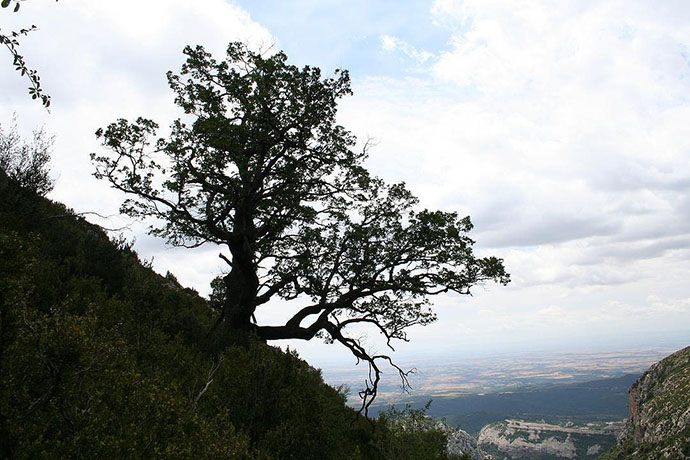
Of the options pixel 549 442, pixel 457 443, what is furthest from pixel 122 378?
pixel 549 442

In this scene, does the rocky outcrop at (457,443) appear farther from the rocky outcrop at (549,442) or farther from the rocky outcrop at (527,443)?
the rocky outcrop at (527,443)

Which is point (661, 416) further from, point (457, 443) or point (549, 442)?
point (549, 442)

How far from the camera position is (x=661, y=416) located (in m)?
85.8

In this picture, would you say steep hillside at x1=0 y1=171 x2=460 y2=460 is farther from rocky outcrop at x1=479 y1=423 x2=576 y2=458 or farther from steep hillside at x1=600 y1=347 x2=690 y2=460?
rocky outcrop at x1=479 y1=423 x2=576 y2=458

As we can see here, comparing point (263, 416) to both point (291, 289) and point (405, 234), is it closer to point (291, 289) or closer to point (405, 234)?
point (291, 289)

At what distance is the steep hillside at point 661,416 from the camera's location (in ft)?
240

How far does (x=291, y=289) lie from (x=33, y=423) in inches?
531

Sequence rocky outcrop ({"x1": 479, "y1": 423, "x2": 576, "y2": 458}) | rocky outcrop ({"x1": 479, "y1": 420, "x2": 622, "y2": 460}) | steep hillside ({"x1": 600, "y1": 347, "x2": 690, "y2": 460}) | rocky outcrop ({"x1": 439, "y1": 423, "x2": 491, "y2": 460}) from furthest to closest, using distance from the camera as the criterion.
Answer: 1. rocky outcrop ({"x1": 479, "y1": 423, "x2": 576, "y2": 458})
2. rocky outcrop ({"x1": 479, "y1": 420, "x2": 622, "y2": 460})
3. steep hillside ({"x1": 600, "y1": 347, "x2": 690, "y2": 460})
4. rocky outcrop ({"x1": 439, "y1": 423, "x2": 491, "y2": 460})

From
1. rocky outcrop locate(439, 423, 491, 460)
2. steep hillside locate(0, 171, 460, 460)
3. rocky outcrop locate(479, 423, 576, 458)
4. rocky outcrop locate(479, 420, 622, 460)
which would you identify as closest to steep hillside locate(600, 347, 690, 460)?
rocky outcrop locate(439, 423, 491, 460)

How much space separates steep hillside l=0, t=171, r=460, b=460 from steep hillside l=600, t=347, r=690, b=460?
265 feet

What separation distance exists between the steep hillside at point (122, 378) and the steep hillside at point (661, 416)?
80768mm

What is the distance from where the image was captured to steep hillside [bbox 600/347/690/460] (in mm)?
73000

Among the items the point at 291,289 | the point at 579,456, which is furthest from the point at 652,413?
the point at 291,289

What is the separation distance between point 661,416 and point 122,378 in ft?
368
